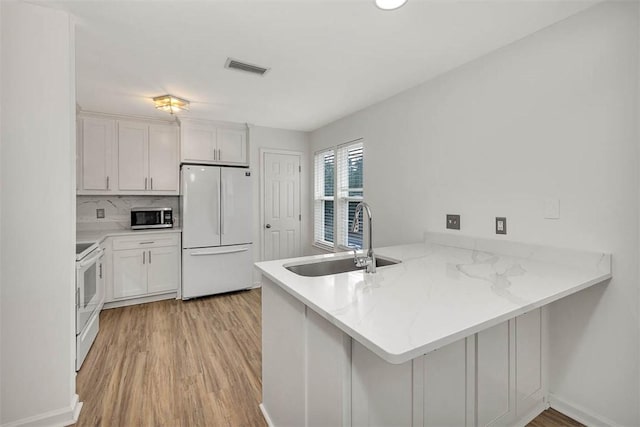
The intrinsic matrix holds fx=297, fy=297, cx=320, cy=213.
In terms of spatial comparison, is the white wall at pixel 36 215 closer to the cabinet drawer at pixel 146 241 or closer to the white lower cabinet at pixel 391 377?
the white lower cabinet at pixel 391 377

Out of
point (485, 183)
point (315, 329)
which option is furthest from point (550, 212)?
point (315, 329)

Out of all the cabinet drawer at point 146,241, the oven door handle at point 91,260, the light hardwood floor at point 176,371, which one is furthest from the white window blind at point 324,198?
the oven door handle at point 91,260

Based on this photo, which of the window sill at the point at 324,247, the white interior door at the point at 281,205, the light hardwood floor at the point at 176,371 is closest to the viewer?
the light hardwood floor at the point at 176,371

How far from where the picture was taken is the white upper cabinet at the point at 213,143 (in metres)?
3.78

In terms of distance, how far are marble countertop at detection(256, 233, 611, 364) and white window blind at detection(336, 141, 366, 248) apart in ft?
5.53

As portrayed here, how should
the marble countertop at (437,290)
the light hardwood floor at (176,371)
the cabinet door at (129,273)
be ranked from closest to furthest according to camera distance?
the marble countertop at (437,290) → the light hardwood floor at (176,371) → the cabinet door at (129,273)

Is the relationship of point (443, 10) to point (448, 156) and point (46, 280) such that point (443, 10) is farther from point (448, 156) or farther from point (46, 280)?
point (46, 280)

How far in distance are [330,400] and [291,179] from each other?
3.65m

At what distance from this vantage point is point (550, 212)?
180cm

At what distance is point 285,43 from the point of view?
2.01 metres

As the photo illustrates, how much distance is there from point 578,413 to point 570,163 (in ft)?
4.75

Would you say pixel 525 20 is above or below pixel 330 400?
above

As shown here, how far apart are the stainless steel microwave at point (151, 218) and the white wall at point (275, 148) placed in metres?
1.14

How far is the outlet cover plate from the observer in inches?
79.4
